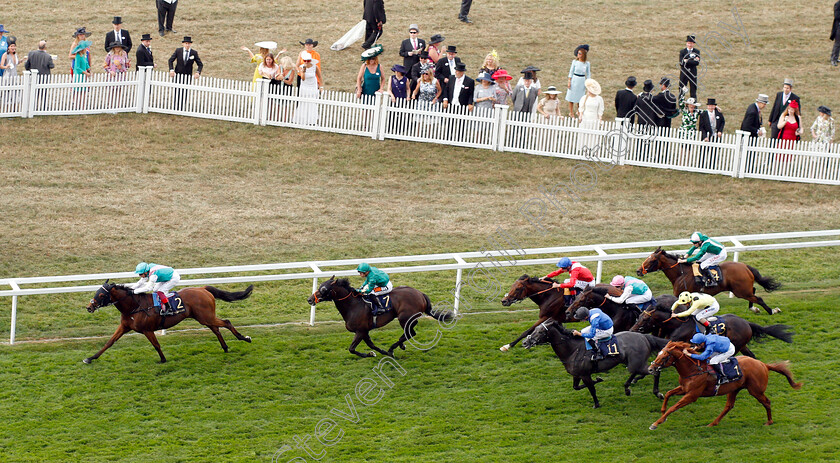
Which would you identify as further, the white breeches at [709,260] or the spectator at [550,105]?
the spectator at [550,105]

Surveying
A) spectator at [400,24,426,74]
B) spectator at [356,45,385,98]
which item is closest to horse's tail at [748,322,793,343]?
spectator at [356,45,385,98]

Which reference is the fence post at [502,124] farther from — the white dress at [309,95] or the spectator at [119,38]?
the spectator at [119,38]

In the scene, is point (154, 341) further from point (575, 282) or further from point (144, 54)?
point (144, 54)

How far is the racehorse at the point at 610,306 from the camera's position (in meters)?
15.0

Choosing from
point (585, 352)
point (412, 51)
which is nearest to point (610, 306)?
point (585, 352)

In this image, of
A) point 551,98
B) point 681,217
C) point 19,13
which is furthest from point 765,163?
point 19,13

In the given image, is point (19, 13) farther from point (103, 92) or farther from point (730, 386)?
point (730, 386)

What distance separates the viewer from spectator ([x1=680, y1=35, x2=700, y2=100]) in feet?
84.0

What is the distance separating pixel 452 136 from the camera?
77.5ft

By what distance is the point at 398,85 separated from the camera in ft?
76.5

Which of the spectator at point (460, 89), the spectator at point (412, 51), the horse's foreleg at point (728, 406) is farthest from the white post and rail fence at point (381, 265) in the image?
the spectator at point (412, 51)

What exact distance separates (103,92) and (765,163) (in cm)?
1419

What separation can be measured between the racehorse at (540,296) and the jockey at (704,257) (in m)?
2.02

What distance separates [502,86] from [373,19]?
6.67 metres
